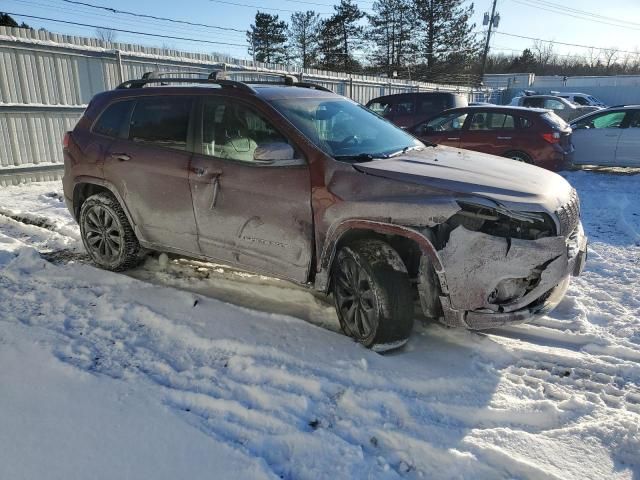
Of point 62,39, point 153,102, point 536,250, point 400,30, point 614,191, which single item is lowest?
point 614,191

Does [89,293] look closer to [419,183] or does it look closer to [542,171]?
[419,183]

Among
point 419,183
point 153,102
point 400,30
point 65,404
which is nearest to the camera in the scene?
point 65,404

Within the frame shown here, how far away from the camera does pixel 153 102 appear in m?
4.66

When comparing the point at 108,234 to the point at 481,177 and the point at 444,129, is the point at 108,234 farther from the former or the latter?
the point at 444,129

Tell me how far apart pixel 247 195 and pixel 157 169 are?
3.51ft

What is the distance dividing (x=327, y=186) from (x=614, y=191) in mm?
7904

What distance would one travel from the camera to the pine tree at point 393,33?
47.6m

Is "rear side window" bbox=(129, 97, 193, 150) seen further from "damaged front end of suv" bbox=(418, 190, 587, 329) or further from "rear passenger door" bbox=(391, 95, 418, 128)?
"rear passenger door" bbox=(391, 95, 418, 128)

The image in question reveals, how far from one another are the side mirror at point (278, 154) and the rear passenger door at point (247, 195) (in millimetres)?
12

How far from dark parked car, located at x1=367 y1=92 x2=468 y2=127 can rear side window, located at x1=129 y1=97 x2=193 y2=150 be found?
29.0ft

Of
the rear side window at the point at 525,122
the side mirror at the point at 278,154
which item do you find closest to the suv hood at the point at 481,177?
the side mirror at the point at 278,154

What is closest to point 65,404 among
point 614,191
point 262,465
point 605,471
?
point 262,465

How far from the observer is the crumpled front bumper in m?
3.02

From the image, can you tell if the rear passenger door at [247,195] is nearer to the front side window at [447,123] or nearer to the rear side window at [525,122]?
the front side window at [447,123]
